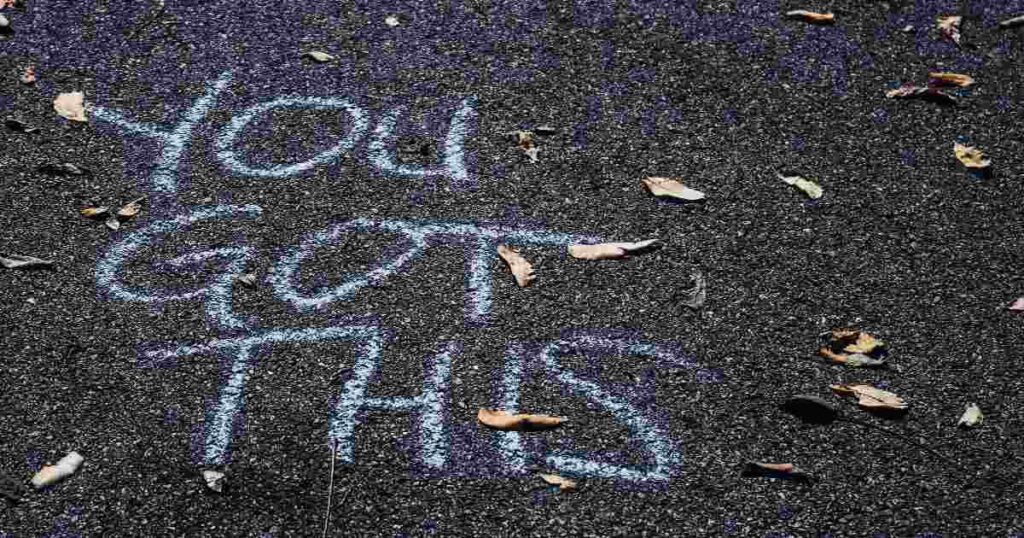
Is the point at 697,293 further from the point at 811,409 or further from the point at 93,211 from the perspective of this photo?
the point at 93,211

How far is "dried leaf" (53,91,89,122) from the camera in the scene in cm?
387

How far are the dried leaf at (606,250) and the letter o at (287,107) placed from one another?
0.84 metres

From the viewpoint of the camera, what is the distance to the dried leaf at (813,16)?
4.40 meters

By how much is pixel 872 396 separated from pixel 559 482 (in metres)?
0.88

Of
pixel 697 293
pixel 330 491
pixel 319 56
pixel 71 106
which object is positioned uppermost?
pixel 319 56

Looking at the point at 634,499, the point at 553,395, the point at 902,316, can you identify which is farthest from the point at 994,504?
the point at 553,395

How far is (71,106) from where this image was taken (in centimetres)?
391

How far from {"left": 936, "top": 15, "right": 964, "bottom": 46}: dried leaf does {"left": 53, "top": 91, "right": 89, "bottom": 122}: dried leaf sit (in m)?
3.03

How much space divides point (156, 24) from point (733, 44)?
80.8 inches

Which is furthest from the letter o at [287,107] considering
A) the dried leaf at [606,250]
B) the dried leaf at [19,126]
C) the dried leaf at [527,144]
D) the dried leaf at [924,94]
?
the dried leaf at [924,94]

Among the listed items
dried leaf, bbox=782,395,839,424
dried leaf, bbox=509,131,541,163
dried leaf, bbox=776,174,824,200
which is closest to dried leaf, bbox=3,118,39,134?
dried leaf, bbox=509,131,541,163

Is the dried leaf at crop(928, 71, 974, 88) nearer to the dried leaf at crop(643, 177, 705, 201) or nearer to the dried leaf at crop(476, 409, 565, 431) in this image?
the dried leaf at crop(643, 177, 705, 201)

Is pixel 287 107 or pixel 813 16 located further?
pixel 813 16

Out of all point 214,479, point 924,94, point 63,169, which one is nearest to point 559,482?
point 214,479
